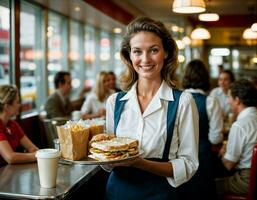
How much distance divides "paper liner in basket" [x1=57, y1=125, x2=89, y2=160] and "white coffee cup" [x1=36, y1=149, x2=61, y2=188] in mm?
131

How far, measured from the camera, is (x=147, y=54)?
68.2 inches

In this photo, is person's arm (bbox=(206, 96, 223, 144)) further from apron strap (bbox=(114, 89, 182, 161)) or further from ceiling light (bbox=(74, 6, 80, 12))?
ceiling light (bbox=(74, 6, 80, 12))

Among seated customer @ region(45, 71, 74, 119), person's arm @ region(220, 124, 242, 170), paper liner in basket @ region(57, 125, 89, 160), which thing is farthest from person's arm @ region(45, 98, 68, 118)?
paper liner in basket @ region(57, 125, 89, 160)

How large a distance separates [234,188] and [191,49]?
9.58 meters

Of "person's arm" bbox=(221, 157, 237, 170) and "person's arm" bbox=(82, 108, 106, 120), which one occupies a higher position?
"person's arm" bbox=(82, 108, 106, 120)

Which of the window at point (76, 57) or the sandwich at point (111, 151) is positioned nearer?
the sandwich at point (111, 151)

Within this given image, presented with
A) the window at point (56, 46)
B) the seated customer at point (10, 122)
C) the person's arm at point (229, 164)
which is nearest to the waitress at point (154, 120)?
the seated customer at point (10, 122)

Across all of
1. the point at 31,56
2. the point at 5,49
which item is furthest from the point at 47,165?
the point at 31,56

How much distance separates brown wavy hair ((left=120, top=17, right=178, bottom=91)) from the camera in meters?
1.76

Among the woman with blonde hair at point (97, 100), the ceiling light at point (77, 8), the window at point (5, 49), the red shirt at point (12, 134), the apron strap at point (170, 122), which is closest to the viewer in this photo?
the apron strap at point (170, 122)

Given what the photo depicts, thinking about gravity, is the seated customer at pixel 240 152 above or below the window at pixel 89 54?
below

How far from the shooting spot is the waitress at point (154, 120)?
1728 millimetres

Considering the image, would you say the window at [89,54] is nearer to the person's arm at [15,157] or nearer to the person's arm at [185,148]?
the person's arm at [15,157]

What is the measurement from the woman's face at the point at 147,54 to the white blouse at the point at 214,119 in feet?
6.66
